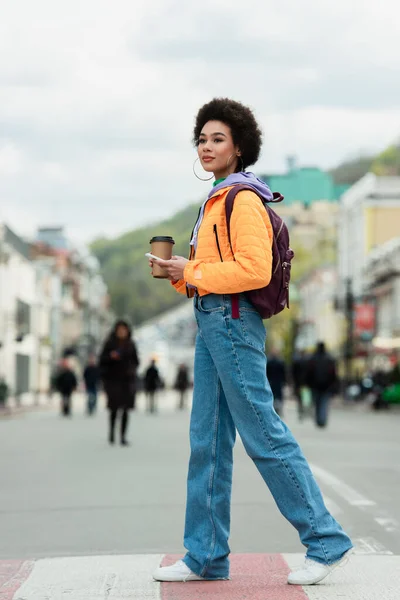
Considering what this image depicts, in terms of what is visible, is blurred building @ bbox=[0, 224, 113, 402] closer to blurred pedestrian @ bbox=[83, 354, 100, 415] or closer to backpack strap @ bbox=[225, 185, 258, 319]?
blurred pedestrian @ bbox=[83, 354, 100, 415]

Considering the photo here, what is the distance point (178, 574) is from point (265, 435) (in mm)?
738

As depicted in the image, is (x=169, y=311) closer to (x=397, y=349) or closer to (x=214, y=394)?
(x=397, y=349)

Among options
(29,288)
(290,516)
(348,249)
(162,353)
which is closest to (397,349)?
(348,249)

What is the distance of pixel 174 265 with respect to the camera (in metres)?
5.32

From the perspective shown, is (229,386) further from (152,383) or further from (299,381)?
(152,383)

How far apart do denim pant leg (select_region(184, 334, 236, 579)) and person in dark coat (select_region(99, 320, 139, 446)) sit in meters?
13.5

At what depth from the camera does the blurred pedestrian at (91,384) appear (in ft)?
→ 129

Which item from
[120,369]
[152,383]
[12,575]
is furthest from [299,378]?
[12,575]

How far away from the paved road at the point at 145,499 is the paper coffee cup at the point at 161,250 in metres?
2.48

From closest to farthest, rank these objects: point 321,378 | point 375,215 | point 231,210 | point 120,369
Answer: point 231,210
point 120,369
point 321,378
point 375,215

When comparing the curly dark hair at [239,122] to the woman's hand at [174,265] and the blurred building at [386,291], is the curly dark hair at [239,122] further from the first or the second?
the blurred building at [386,291]

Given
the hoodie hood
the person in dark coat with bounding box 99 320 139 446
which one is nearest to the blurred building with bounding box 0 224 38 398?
the person in dark coat with bounding box 99 320 139 446

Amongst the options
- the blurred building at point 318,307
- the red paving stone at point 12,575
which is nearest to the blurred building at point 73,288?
the blurred building at point 318,307

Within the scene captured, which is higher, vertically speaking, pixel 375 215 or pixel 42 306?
pixel 375 215
